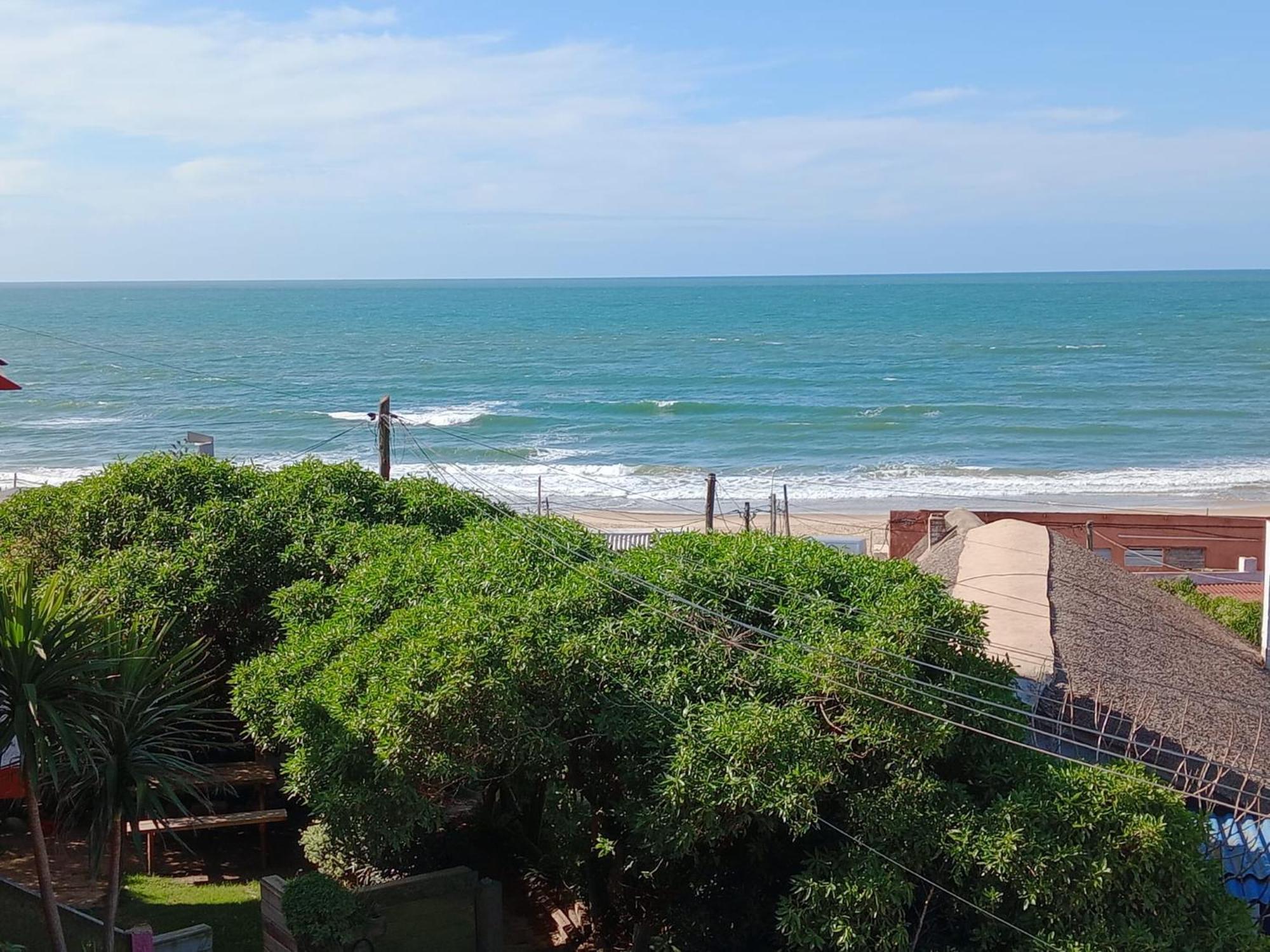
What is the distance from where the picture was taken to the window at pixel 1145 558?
1009 inches

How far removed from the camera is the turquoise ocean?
145 feet

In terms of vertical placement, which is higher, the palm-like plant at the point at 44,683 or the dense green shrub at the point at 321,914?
the palm-like plant at the point at 44,683

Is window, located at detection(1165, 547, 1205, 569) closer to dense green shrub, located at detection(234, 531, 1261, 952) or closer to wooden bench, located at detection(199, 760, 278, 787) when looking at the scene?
dense green shrub, located at detection(234, 531, 1261, 952)

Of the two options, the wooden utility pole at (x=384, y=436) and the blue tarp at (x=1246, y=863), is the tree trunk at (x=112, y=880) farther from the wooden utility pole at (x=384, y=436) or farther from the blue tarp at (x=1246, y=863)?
the wooden utility pole at (x=384, y=436)

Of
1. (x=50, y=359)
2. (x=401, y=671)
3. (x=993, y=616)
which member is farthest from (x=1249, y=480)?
(x=50, y=359)

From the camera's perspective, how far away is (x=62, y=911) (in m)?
9.66

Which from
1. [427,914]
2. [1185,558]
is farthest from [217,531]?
[1185,558]

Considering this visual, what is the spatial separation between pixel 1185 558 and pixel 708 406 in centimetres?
3663

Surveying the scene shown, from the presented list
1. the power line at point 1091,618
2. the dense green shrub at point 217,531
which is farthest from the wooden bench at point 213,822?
the power line at point 1091,618

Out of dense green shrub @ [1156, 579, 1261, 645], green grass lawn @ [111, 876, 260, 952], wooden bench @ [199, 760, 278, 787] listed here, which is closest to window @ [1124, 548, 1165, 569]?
dense green shrub @ [1156, 579, 1261, 645]

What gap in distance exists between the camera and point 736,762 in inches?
A: 317

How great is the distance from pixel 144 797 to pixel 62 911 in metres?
2.32

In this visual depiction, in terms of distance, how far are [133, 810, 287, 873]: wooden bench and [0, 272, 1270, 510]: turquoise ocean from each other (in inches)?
313

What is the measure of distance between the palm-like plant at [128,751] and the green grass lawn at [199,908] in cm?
199
